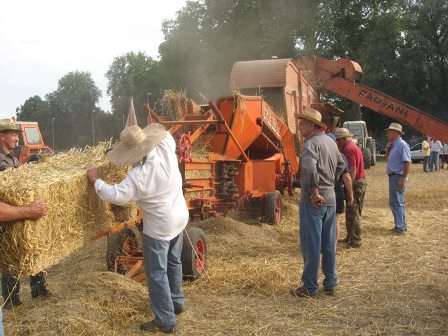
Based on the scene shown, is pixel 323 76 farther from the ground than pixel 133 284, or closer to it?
farther from the ground

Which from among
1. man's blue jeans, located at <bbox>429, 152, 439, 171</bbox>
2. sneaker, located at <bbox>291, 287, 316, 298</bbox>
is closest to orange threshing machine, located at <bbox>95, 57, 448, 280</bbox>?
sneaker, located at <bbox>291, 287, 316, 298</bbox>

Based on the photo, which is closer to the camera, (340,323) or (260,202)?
(340,323)

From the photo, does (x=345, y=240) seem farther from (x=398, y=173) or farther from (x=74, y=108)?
(x=74, y=108)

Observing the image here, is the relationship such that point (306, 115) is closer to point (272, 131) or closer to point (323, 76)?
point (272, 131)

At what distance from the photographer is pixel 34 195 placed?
145 inches

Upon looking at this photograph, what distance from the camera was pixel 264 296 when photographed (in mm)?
5273

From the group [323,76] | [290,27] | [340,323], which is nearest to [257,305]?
[340,323]

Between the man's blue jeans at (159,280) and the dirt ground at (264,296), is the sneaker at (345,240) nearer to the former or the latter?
the dirt ground at (264,296)

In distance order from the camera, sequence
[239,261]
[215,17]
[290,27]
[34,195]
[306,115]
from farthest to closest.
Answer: [215,17]
[290,27]
[239,261]
[306,115]
[34,195]

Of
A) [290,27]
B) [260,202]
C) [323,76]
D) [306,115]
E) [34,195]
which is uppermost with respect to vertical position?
[290,27]

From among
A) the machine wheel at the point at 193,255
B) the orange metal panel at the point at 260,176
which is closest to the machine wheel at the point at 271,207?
the orange metal panel at the point at 260,176

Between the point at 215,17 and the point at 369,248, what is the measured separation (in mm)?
30866

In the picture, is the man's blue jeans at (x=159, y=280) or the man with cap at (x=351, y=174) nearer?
the man's blue jeans at (x=159, y=280)

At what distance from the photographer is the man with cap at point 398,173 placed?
8.18 meters
